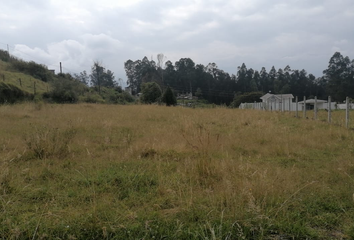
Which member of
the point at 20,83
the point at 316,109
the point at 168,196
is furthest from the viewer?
the point at 20,83

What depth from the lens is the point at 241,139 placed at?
650 centimetres

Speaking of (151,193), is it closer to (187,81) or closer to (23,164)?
(23,164)

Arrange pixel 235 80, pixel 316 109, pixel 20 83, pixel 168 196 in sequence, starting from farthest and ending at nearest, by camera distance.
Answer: pixel 235 80 → pixel 20 83 → pixel 316 109 → pixel 168 196

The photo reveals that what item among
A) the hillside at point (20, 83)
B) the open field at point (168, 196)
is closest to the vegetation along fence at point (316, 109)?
the open field at point (168, 196)

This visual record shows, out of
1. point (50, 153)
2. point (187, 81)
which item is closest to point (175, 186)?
point (50, 153)

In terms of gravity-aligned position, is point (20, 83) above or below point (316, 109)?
above

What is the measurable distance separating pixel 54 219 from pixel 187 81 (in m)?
65.4

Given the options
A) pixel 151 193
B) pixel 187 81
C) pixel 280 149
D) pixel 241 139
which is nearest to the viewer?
pixel 151 193

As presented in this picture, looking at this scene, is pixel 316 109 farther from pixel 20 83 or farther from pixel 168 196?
pixel 20 83

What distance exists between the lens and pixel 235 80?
2749 inches

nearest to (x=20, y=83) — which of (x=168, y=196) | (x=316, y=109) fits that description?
(x=316, y=109)

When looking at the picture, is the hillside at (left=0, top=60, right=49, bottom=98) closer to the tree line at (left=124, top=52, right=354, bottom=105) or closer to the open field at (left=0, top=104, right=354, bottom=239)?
the open field at (left=0, top=104, right=354, bottom=239)

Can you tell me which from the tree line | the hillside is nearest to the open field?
the hillside

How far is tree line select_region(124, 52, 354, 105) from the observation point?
194 ft
